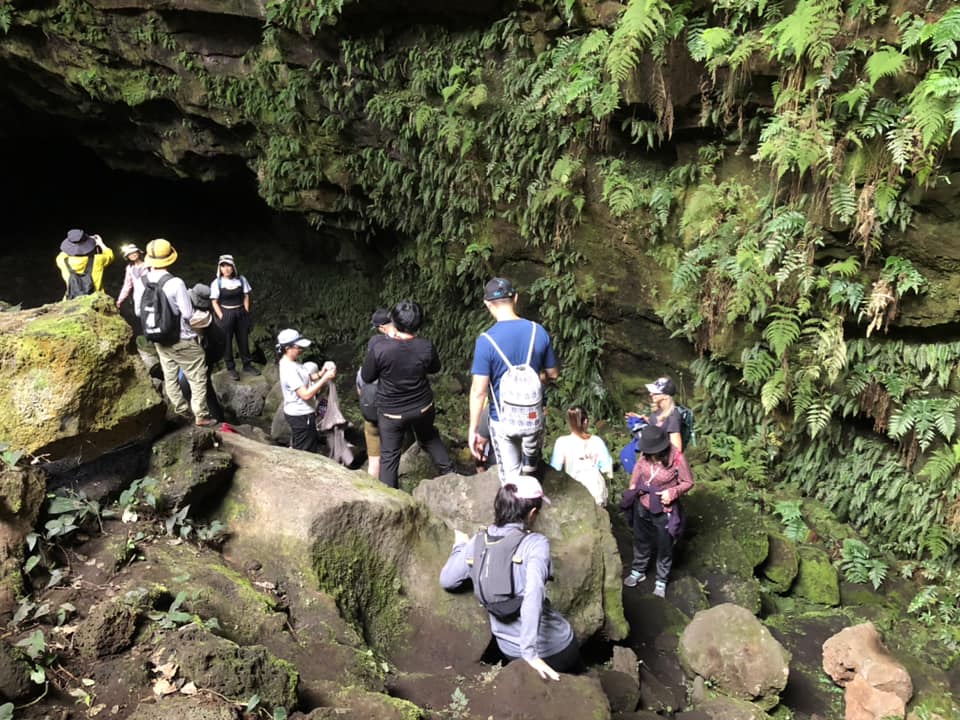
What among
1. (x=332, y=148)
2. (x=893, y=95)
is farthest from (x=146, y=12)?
(x=893, y=95)

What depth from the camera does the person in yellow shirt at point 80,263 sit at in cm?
880

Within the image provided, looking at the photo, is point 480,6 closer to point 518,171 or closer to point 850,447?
point 518,171

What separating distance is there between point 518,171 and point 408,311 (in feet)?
16.5

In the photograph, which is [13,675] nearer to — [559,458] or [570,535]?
[570,535]

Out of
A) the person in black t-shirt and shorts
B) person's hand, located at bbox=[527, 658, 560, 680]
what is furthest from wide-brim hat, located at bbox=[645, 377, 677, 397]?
person's hand, located at bbox=[527, 658, 560, 680]

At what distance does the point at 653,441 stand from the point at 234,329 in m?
7.73

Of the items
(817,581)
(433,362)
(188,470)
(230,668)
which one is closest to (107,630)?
(230,668)

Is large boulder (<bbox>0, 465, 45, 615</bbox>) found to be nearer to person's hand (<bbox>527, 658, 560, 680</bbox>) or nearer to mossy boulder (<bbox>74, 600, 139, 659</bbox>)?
mossy boulder (<bbox>74, 600, 139, 659</bbox>)

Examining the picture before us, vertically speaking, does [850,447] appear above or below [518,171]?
below

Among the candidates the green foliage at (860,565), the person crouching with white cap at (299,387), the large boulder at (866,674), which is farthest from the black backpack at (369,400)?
the green foliage at (860,565)

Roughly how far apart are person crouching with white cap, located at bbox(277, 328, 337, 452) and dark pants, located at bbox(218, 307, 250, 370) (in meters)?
3.56

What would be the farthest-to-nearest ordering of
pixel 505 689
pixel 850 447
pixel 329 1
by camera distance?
pixel 329 1 < pixel 850 447 < pixel 505 689

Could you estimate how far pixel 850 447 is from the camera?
27.9 ft

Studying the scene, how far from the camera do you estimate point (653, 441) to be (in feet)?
20.6
